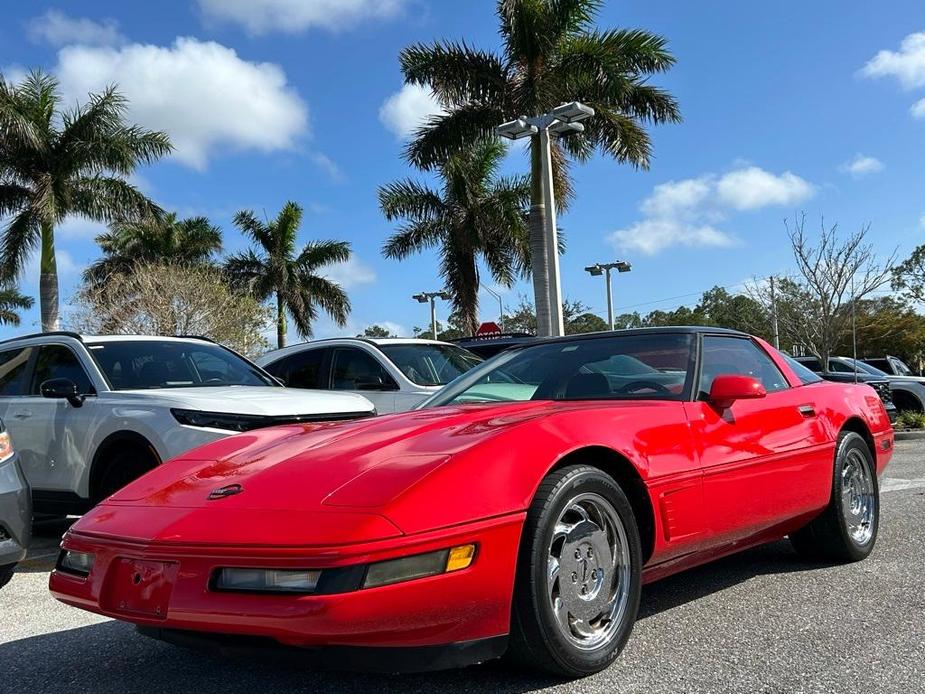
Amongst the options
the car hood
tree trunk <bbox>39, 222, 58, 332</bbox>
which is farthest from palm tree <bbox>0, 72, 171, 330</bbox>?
the car hood

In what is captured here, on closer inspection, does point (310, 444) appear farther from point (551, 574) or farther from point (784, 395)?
point (784, 395)

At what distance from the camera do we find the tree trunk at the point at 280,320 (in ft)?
112

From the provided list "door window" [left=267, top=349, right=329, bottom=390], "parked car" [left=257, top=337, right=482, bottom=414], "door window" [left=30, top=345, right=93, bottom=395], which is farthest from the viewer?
"door window" [left=267, top=349, right=329, bottom=390]

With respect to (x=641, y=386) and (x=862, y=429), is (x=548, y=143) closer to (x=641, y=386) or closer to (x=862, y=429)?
(x=862, y=429)

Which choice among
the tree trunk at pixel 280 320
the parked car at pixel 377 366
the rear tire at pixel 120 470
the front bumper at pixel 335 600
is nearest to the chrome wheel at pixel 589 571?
the front bumper at pixel 335 600

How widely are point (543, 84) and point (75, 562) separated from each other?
53.4 feet

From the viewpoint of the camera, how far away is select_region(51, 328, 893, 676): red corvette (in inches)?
93.9

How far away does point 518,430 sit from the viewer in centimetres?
287

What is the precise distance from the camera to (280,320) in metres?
34.4

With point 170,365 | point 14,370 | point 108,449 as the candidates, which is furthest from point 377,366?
point 14,370

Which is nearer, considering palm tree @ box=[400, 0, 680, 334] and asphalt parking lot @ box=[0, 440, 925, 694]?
asphalt parking lot @ box=[0, 440, 925, 694]

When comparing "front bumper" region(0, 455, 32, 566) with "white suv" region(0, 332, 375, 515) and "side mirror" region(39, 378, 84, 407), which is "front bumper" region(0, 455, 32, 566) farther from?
"side mirror" region(39, 378, 84, 407)

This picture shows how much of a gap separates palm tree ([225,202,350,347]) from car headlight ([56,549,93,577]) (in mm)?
31732

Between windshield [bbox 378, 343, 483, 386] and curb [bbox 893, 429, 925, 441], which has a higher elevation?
windshield [bbox 378, 343, 483, 386]
